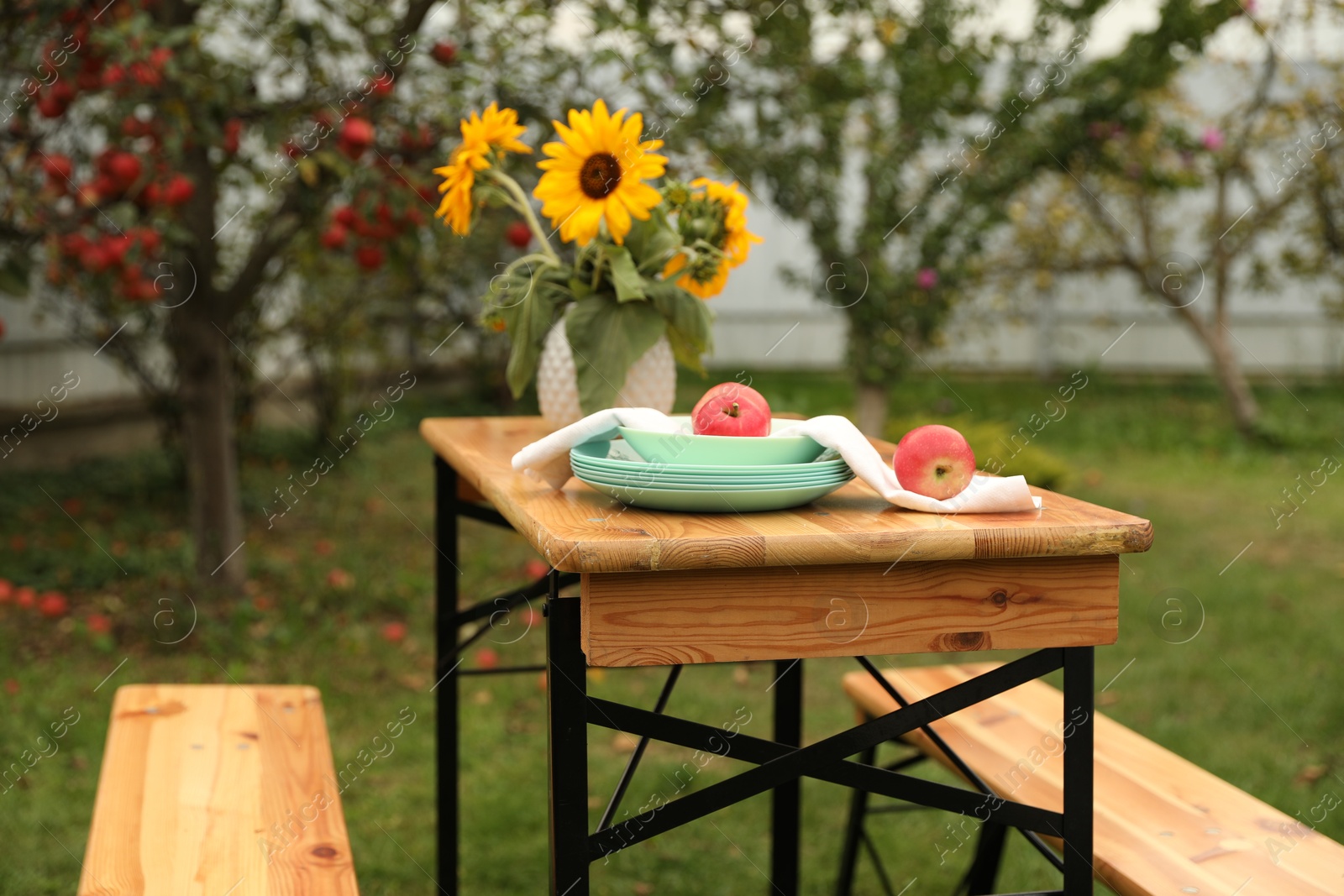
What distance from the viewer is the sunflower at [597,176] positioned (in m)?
1.57

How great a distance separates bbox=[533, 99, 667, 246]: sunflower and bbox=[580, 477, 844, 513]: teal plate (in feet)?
1.60

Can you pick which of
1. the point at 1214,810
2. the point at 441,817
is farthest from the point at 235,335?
the point at 1214,810

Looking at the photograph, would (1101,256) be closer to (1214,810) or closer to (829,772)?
(1214,810)

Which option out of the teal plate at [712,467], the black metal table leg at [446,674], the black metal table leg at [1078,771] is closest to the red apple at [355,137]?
the black metal table leg at [446,674]

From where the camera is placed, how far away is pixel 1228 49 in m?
7.11

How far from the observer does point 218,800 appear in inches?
64.9

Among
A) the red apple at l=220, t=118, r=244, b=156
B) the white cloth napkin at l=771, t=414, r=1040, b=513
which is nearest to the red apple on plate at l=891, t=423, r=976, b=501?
the white cloth napkin at l=771, t=414, r=1040, b=513

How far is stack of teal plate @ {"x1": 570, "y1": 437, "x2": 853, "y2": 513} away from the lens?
1181 mm

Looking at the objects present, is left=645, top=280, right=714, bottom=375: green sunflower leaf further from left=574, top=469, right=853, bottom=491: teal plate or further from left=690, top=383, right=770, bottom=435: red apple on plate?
left=574, top=469, right=853, bottom=491: teal plate

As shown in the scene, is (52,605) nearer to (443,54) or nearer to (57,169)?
(57,169)

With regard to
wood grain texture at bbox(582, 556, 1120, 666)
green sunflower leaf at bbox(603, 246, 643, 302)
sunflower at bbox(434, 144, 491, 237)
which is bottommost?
wood grain texture at bbox(582, 556, 1120, 666)

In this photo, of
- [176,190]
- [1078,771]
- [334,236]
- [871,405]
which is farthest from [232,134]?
[871,405]

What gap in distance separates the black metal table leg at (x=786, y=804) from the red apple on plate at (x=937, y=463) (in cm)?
78

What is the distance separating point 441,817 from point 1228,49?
678cm
